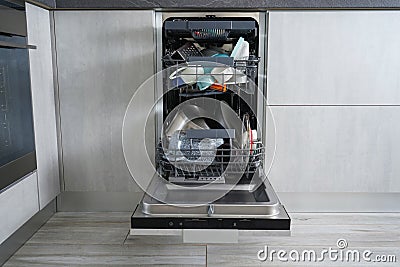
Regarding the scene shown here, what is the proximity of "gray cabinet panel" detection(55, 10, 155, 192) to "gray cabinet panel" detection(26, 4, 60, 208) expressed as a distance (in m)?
0.05

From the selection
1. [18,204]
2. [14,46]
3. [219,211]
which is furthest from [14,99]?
[219,211]

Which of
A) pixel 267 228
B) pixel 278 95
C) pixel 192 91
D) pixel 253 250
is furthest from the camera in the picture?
pixel 278 95

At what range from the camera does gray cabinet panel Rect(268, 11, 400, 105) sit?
1941mm

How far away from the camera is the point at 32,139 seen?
1759 millimetres

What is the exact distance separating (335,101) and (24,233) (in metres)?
1.49

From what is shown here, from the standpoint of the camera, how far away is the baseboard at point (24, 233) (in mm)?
1619

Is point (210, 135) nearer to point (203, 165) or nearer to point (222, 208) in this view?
point (203, 165)

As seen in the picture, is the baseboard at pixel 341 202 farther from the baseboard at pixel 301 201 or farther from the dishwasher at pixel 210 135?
the dishwasher at pixel 210 135

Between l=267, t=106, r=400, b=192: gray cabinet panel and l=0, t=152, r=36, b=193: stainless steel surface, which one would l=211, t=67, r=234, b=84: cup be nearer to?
l=267, t=106, r=400, b=192: gray cabinet panel

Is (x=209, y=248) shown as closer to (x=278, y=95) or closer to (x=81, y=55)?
(x=278, y=95)

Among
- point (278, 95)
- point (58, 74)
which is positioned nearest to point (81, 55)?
point (58, 74)

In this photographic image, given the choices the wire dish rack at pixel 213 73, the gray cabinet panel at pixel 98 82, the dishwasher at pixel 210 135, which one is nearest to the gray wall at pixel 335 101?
the dishwasher at pixel 210 135

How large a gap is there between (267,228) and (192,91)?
79 centimetres

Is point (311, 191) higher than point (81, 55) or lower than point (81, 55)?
lower
